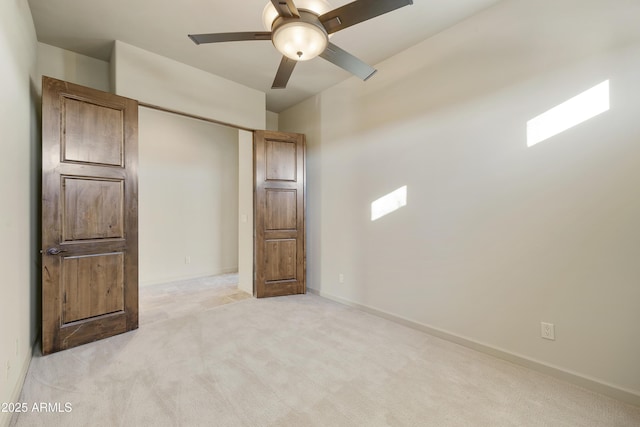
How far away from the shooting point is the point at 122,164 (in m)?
2.72

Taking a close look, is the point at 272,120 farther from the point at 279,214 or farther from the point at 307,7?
the point at 307,7

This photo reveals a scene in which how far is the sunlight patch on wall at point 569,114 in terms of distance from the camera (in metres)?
1.85

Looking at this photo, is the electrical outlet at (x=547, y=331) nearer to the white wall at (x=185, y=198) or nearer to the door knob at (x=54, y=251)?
the door knob at (x=54, y=251)

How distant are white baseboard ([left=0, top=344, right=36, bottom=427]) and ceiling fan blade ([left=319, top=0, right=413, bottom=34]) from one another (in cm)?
285

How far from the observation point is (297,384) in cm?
190

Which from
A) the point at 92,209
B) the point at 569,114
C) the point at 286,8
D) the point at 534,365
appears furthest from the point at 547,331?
the point at 92,209

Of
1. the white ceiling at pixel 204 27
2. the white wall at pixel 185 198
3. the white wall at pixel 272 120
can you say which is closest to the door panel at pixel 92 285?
the white wall at pixel 185 198

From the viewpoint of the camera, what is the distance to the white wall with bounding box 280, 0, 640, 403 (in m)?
1.80

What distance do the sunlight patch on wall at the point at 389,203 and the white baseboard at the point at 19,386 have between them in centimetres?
316

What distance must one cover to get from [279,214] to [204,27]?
7.58ft

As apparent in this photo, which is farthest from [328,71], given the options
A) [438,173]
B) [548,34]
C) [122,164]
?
[122,164]

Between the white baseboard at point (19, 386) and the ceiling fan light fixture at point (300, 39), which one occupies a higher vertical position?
the ceiling fan light fixture at point (300, 39)

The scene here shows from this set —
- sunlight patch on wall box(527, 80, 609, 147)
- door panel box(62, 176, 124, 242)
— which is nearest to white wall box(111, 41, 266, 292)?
door panel box(62, 176, 124, 242)

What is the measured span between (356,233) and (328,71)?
2072 mm
